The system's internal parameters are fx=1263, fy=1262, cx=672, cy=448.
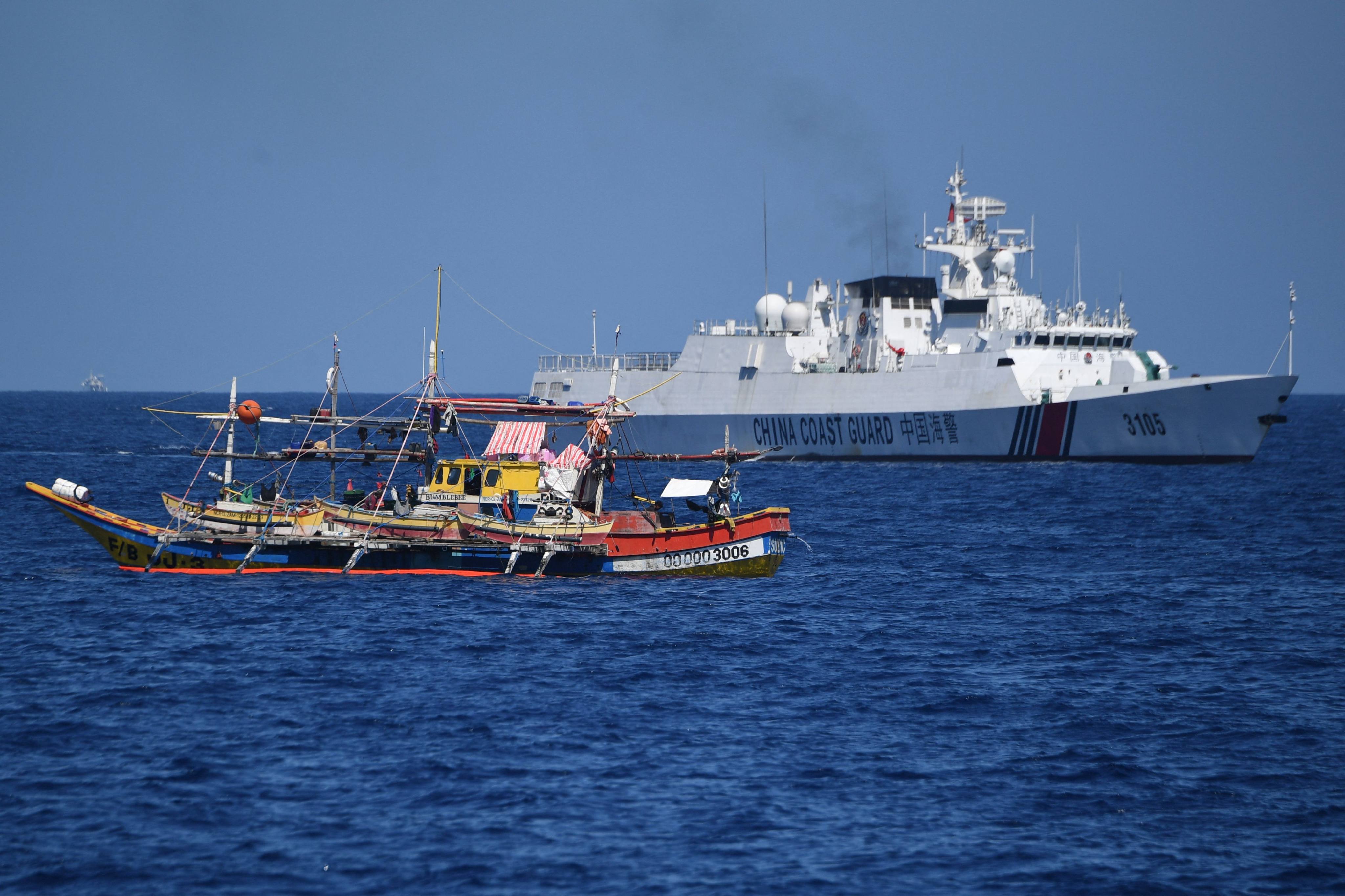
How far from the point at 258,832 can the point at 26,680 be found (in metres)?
8.86

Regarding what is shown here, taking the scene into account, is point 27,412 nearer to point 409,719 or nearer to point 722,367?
point 722,367

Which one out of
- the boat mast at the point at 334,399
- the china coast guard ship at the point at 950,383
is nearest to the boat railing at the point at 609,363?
the china coast guard ship at the point at 950,383

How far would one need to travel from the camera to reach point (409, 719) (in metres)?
19.2

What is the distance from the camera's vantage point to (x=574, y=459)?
3266 centimetres

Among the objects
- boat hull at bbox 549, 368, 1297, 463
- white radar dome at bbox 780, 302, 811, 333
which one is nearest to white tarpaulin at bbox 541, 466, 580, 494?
boat hull at bbox 549, 368, 1297, 463

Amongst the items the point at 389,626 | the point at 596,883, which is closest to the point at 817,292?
the point at 389,626

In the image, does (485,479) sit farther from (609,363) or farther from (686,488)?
(609,363)

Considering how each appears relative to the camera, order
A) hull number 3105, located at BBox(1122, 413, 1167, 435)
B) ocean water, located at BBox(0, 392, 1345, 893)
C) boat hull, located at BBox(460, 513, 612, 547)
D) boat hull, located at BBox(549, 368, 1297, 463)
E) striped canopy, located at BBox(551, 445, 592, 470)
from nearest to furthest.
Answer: ocean water, located at BBox(0, 392, 1345, 893) → boat hull, located at BBox(460, 513, 612, 547) → striped canopy, located at BBox(551, 445, 592, 470) → boat hull, located at BBox(549, 368, 1297, 463) → hull number 3105, located at BBox(1122, 413, 1167, 435)

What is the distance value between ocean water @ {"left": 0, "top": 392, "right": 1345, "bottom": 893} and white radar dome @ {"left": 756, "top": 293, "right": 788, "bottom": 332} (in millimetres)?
43376

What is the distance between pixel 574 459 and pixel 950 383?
35.9m

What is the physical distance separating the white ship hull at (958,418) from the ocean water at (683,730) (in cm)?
2527

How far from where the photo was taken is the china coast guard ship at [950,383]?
60719 mm

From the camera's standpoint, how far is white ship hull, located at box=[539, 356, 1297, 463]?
59.7 m

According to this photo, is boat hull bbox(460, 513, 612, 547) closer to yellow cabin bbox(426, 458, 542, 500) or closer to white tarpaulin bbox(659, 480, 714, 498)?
yellow cabin bbox(426, 458, 542, 500)
